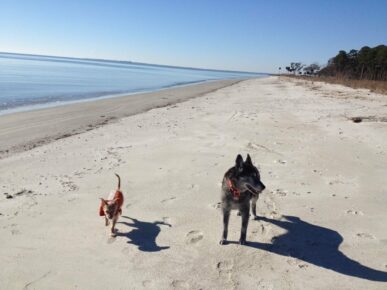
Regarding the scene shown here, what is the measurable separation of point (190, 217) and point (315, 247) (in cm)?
190

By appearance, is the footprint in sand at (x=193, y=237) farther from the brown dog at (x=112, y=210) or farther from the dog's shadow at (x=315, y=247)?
the brown dog at (x=112, y=210)

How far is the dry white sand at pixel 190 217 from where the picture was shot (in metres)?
4.46

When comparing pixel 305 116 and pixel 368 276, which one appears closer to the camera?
pixel 368 276

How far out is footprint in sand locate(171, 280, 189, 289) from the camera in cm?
423

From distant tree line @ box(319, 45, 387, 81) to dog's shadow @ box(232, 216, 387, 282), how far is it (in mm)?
54320

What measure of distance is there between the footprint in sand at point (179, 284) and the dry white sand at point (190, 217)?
0.02 meters

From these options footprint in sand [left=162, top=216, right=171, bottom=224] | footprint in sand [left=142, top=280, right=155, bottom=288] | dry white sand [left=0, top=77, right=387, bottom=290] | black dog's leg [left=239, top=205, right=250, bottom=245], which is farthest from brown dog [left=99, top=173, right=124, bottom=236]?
black dog's leg [left=239, top=205, right=250, bottom=245]

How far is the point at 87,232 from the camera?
5469 millimetres

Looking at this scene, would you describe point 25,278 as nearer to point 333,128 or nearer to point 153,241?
point 153,241

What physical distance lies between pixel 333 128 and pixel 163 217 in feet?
30.5

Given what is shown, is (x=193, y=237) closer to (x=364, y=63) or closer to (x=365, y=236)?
(x=365, y=236)

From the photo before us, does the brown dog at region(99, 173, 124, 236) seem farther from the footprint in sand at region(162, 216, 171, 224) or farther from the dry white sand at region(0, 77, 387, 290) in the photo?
the footprint in sand at region(162, 216, 171, 224)

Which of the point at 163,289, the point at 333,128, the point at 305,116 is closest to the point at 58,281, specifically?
the point at 163,289

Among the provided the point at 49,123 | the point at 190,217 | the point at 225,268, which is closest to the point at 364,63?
the point at 49,123
